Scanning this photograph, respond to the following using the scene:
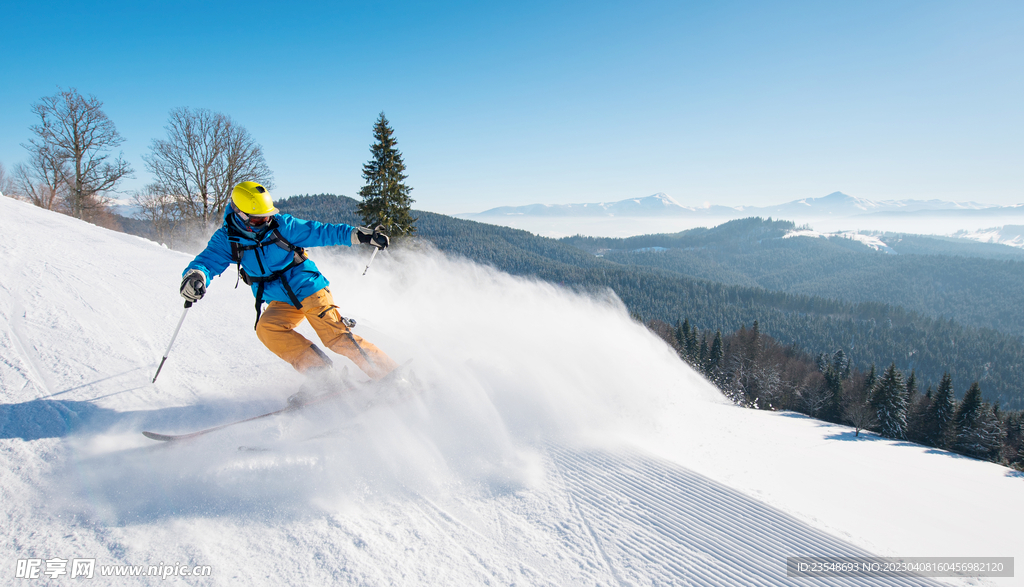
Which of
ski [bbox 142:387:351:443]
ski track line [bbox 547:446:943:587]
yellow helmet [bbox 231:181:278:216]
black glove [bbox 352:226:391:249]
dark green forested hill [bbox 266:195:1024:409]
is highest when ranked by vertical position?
yellow helmet [bbox 231:181:278:216]

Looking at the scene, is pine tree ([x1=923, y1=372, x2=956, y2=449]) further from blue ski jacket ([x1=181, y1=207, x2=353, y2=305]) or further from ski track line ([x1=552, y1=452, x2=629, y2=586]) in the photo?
blue ski jacket ([x1=181, y1=207, x2=353, y2=305])

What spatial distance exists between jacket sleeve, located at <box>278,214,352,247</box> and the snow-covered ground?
6.02 ft

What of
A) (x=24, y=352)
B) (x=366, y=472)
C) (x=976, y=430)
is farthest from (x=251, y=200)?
(x=976, y=430)

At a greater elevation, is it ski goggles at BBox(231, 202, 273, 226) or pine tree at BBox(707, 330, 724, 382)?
ski goggles at BBox(231, 202, 273, 226)

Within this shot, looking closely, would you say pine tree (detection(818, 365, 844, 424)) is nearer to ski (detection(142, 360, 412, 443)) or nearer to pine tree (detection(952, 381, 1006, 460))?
pine tree (detection(952, 381, 1006, 460))

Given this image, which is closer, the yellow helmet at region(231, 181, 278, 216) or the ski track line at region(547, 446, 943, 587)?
the ski track line at region(547, 446, 943, 587)

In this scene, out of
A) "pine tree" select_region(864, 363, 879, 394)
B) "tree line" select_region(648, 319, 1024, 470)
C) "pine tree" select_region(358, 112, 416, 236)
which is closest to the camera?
"pine tree" select_region(358, 112, 416, 236)

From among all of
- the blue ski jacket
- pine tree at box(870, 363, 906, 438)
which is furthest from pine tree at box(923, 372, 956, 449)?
the blue ski jacket

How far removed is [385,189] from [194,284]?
2045 centimetres

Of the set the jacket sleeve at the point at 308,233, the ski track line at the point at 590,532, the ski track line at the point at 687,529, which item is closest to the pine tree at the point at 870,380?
the ski track line at the point at 687,529

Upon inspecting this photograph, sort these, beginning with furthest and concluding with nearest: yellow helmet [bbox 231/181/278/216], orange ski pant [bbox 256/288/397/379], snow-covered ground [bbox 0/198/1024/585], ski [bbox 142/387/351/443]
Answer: orange ski pant [bbox 256/288/397/379], yellow helmet [bbox 231/181/278/216], ski [bbox 142/387/351/443], snow-covered ground [bbox 0/198/1024/585]

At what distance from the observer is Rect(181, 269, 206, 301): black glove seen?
3746mm

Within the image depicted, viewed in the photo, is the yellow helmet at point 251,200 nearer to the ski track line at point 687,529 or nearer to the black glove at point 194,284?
the black glove at point 194,284

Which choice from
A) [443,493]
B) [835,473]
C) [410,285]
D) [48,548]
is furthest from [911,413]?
[48,548]
